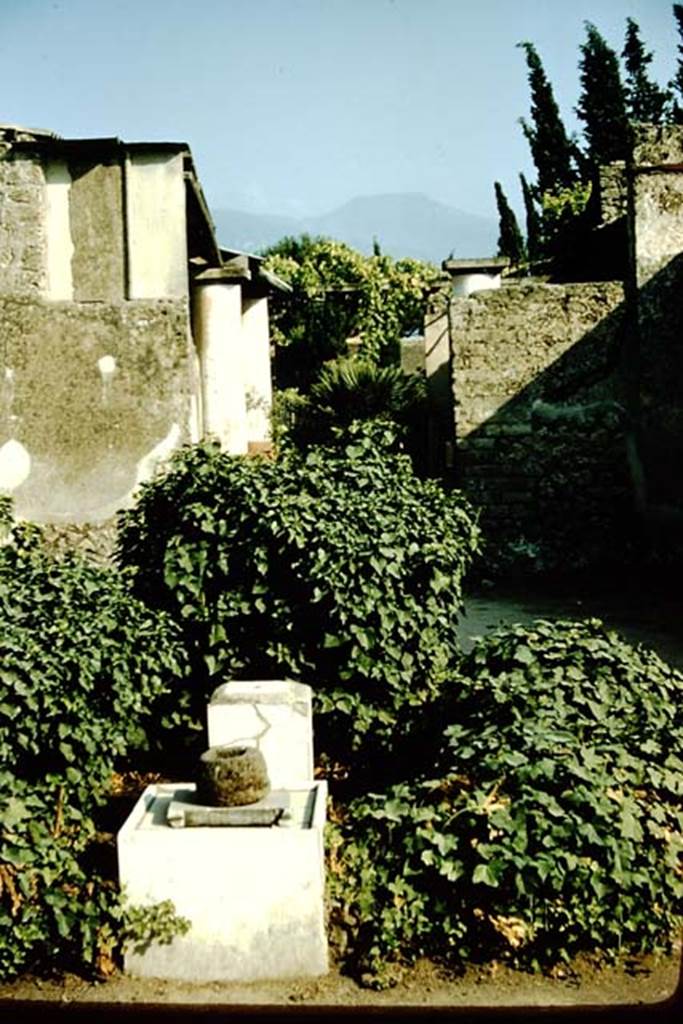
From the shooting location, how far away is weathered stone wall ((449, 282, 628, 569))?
37.9ft

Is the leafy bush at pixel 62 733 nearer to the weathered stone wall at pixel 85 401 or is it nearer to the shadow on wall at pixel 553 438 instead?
the weathered stone wall at pixel 85 401

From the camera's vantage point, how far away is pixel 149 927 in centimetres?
425

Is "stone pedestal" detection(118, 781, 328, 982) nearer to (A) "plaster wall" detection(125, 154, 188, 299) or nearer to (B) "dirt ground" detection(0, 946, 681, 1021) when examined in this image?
(B) "dirt ground" detection(0, 946, 681, 1021)

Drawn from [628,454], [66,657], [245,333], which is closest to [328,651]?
[66,657]

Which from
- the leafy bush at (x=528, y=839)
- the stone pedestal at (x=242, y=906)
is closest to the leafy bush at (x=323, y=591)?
the leafy bush at (x=528, y=839)

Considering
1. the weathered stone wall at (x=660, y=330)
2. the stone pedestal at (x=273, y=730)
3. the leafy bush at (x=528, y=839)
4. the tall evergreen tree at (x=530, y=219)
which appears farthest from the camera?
the tall evergreen tree at (x=530, y=219)

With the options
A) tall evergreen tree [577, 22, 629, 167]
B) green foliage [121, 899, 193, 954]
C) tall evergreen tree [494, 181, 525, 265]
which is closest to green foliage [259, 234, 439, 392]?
tall evergreen tree [494, 181, 525, 265]

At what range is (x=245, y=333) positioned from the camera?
15367 millimetres

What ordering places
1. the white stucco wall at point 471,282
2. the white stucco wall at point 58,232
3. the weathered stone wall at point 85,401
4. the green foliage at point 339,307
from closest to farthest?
the weathered stone wall at point 85,401
the white stucco wall at point 58,232
the white stucco wall at point 471,282
the green foliage at point 339,307

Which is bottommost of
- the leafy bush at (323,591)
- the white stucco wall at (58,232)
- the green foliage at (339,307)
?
the leafy bush at (323,591)

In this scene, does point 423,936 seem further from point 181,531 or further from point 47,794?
point 181,531

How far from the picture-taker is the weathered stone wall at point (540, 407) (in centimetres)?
1155

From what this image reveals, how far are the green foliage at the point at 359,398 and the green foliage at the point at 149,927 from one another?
12.5 meters

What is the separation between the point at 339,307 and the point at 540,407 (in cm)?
1537
